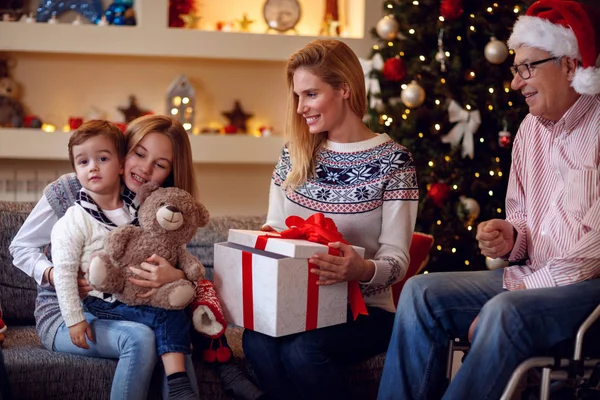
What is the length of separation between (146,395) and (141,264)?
370 mm

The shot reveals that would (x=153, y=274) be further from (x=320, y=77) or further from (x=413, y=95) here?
(x=413, y=95)

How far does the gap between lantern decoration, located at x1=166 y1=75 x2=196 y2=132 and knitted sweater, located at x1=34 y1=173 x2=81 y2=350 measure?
7.86 ft

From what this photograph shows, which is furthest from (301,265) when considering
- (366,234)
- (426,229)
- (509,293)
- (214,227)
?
(426,229)

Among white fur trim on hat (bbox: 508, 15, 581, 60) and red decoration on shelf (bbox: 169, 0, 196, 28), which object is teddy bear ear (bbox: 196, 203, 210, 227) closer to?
white fur trim on hat (bbox: 508, 15, 581, 60)

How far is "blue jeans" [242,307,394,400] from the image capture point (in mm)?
2209

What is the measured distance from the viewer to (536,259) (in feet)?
7.45

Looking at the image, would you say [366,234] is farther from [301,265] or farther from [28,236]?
[28,236]

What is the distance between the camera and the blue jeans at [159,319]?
221 centimetres

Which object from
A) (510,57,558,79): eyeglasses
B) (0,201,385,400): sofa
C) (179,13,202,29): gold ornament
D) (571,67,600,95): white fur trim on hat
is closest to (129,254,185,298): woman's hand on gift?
(0,201,385,400): sofa

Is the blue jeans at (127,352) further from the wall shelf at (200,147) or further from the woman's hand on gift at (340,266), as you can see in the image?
the wall shelf at (200,147)

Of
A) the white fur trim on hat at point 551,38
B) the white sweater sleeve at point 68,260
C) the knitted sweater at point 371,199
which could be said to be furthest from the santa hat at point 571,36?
the white sweater sleeve at point 68,260

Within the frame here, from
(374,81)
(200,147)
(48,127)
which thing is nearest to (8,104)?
(48,127)

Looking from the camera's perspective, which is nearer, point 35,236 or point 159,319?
point 159,319

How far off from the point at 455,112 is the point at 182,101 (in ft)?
5.80
